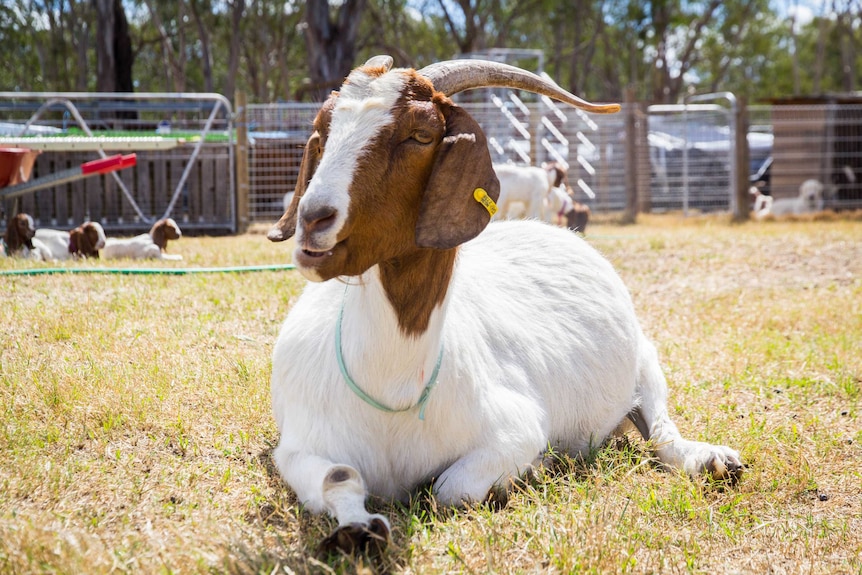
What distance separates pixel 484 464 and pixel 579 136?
14403 mm

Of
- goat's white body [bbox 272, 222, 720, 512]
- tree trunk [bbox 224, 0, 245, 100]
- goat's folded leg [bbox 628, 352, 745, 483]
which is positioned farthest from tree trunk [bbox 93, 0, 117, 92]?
goat's folded leg [bbox 628, 352, 745, 483]

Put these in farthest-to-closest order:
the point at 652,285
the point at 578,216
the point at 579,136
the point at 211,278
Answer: the point at 579,136 < the point at 578,216 < the point at 652,285 < the point at 211,278

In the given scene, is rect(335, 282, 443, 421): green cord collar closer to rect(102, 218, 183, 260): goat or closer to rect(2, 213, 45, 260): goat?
rect(102, 218, 183, 260): goat

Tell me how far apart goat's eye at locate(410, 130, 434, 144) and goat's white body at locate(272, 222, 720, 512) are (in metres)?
0.46

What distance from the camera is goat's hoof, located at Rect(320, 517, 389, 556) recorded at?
2.58m

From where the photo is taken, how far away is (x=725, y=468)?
11.6 ft

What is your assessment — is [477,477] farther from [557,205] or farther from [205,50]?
[205,50]

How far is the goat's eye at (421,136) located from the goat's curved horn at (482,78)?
270 mm

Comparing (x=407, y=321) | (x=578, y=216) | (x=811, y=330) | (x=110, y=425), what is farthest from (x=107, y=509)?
(x=578, y=216)

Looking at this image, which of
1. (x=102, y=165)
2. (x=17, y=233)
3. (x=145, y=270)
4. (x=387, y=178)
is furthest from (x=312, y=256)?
(x=102, y=165)

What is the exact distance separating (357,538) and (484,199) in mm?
1122

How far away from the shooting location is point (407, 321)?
2975mm

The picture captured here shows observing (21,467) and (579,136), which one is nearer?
(21,467)

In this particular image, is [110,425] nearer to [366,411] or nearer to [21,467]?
[21,467]
